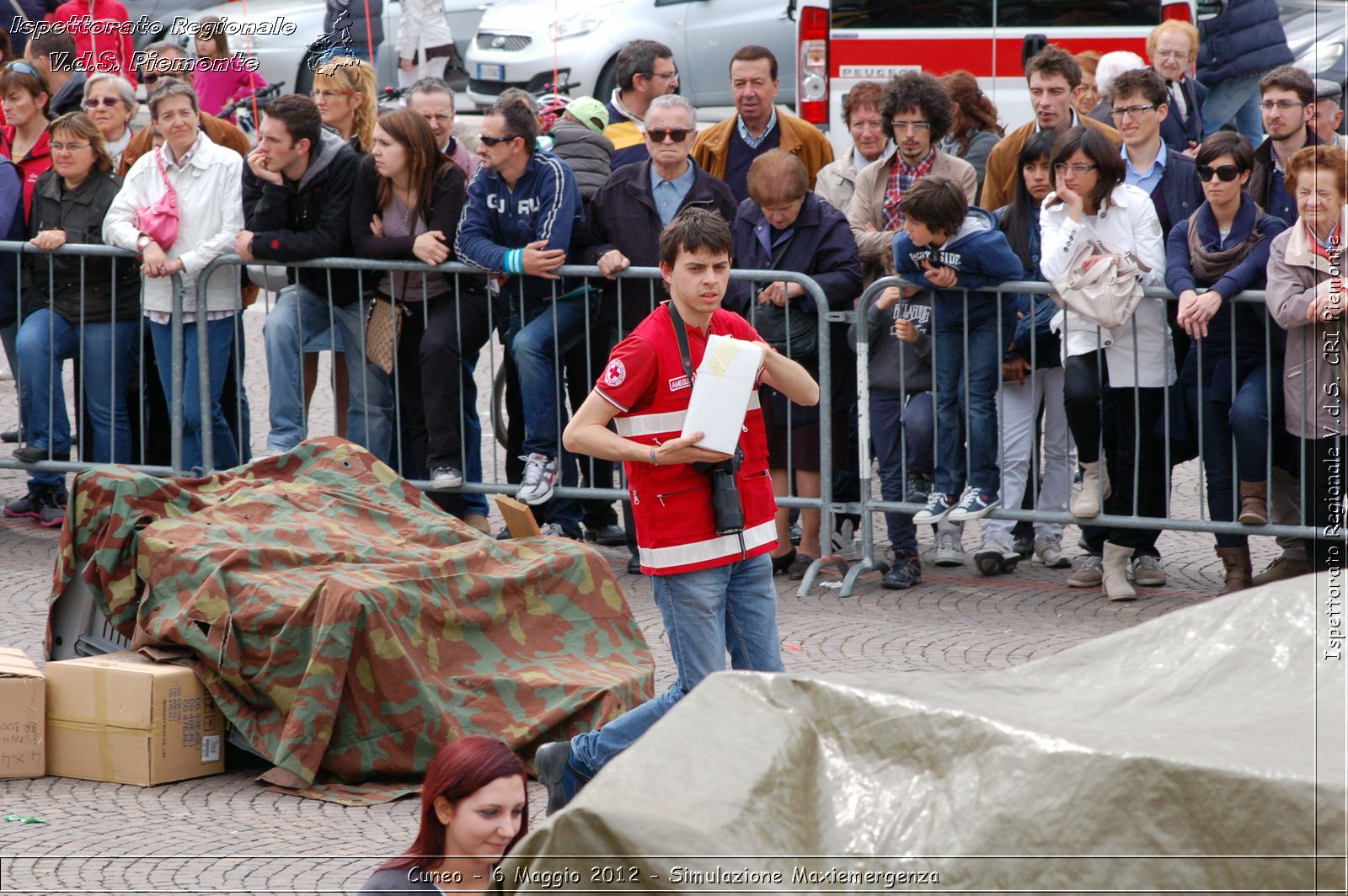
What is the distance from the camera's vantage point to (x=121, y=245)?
869 centimetres

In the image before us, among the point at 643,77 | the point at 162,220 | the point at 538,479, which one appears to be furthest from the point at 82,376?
the point at 643,77

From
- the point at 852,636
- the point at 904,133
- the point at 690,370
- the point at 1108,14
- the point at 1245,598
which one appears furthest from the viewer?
the point at 1108,14

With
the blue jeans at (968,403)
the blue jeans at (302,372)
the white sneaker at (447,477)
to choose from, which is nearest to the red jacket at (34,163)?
the blue jeans at (302,372)

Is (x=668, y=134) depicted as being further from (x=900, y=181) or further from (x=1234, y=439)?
(x=1234, y=439)

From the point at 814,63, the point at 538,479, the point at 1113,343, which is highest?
the point at 814,63

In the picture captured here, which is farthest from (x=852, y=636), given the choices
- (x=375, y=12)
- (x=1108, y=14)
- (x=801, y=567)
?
(x=375, y=12)

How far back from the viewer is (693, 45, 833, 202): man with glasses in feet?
29.8

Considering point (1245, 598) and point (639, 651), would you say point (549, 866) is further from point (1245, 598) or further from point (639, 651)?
point (639, 651)

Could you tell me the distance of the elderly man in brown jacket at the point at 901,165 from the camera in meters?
8.26

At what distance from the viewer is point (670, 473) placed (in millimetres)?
4910

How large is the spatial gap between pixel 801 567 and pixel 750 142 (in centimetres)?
250

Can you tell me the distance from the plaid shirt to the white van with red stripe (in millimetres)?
4562

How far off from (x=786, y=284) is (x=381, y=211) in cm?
216

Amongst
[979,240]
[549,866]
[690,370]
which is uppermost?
[979,240]
